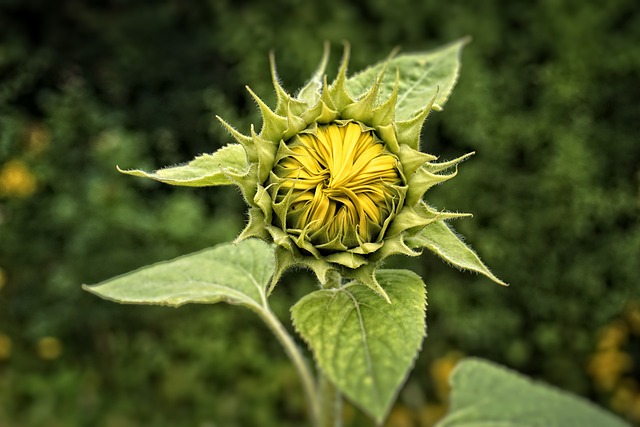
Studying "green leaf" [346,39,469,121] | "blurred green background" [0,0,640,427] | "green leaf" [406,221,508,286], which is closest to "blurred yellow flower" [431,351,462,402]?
"blurred green background" [0,0,640,427]

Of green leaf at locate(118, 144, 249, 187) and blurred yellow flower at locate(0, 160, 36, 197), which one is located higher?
green leaf at locate(118, 144, 249, 187)

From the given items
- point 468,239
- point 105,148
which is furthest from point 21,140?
point 468,239

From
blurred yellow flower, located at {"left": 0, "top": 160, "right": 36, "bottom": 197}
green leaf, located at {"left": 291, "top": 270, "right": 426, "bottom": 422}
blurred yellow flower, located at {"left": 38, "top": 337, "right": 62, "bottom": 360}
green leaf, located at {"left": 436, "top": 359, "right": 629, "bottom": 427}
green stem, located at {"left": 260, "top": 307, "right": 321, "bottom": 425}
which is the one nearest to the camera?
green leaf, located at {"left": 291, "top": 270, "right": 426, "bottom": 422}

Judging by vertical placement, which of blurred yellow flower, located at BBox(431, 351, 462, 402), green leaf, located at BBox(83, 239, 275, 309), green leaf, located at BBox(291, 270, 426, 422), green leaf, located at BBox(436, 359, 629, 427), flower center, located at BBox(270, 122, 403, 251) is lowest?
blurred yellow flower, located at BBox(431, 351, 462, 402)

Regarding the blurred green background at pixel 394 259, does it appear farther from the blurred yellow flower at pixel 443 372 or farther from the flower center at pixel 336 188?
the flower center at pixel 336 188

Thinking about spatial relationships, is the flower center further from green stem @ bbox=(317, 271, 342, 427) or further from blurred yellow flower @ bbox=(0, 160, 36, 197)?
blurred yellow flower @ bbox=(0, 160, 36, 197)

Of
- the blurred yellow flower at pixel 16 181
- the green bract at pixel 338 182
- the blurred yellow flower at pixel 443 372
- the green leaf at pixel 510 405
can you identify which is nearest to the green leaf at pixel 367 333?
the green bract at pixel 338 182

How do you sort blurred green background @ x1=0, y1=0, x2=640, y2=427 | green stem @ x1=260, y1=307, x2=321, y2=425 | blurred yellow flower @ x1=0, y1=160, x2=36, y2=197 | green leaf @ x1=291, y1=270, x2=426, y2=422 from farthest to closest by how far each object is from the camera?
blurred yellow flower @ x1=0, y1=160, x2=36, y2=197 < blurred green background @ x1=0, y1=0, x2=640, y2=427 < green stem @ x1=260, y1=307, x2=321, y2=425 < green leaf @ x1=291, y1=270, x2=426, y2=422
